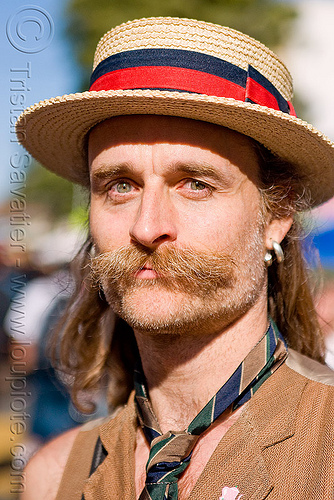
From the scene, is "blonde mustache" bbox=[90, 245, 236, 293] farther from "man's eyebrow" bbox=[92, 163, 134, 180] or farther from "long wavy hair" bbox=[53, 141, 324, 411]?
"long wavy hair" bbox=[53, 141, 324, 411]

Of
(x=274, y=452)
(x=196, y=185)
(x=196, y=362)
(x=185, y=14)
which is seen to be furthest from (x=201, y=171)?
(x=185, y=14)

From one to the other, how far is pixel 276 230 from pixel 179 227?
55 centimetres

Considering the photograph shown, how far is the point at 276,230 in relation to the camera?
227cm

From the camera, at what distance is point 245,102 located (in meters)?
1.90

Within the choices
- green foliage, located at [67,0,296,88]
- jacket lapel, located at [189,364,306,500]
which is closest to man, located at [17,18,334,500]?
jacket lapel, located at [189,364,306,500]

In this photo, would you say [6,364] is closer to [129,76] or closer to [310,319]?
[310,319]

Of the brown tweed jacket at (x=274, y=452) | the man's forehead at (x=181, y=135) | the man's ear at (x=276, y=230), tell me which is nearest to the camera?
the brown tweed jacket at (x=274, y=452)

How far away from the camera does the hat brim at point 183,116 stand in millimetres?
1894

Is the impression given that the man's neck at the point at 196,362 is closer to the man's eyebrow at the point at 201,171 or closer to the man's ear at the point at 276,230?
the man's ear at the point at 276,230

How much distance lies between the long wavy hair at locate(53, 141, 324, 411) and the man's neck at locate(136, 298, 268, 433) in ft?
1.22

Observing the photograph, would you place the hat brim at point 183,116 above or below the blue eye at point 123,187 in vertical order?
above

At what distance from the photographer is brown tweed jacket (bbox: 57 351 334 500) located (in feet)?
5.52

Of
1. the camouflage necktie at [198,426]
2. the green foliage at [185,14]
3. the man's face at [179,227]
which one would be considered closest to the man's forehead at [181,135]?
the man's face at [179,227]

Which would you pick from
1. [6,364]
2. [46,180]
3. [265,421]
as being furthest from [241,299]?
[46,180]
